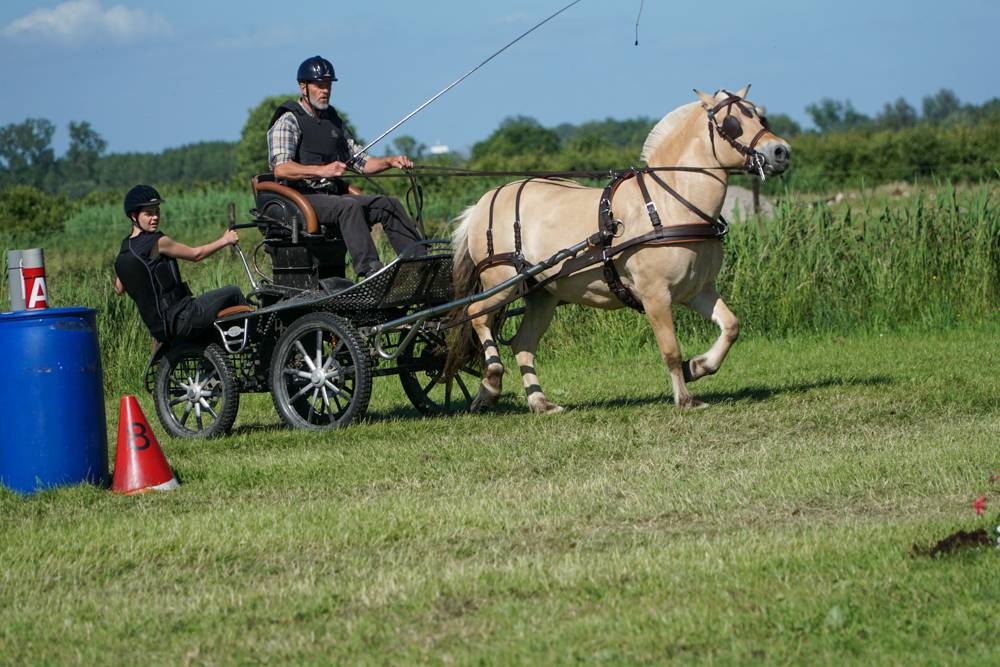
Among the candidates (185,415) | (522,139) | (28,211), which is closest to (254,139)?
(522,139)

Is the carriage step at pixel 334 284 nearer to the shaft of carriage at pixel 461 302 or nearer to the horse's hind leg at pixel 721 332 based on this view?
the shaft of carriage at pixel 461 302

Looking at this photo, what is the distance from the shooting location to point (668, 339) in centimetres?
945

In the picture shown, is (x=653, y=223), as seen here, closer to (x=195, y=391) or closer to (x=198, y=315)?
(x=198, y=315)

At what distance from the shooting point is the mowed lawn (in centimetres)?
468

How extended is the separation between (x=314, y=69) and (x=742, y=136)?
304 cm

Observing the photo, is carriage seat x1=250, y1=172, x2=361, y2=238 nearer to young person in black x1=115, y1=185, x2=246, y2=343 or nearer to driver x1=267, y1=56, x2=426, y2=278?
driver x1=267, y1=56, x2=426, y2=278

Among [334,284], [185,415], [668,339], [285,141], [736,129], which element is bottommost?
[185,415]

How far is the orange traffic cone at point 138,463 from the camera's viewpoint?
777cm

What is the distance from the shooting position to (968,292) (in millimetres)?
14461

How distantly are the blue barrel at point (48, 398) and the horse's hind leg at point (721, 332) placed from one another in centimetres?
410

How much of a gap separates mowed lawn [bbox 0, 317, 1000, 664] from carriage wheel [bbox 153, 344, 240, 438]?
24cm

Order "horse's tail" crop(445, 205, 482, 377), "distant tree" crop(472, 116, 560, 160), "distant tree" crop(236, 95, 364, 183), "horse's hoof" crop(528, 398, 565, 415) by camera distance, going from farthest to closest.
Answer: "distant tree" crop(472, 116, 560, 160) → "distant tree" crop(236, 95, 364, 183) → "horse's hoof" crop(528, 398, 565, 415) → "horse's tail" crop(445, 205, 482, 377)

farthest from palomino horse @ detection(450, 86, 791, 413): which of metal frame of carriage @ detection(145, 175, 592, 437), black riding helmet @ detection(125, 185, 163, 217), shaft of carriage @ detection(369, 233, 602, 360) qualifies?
black riding helmet @ detection(125, 185, 163, 217)

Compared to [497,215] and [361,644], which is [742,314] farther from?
[361,644]
